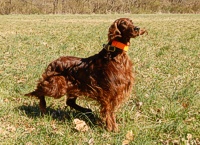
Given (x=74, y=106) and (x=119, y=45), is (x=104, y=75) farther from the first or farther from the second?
(x=74, y=106)

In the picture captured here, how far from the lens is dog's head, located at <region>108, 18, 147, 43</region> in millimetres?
3095

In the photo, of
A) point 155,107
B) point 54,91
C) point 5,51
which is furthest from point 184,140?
point 5,51

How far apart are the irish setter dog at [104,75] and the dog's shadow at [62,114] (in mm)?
257

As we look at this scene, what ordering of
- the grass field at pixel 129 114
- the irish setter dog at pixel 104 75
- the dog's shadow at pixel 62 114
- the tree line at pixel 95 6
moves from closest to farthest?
the grass field at pixel 129 114 < the irish setter dog at pixel 104 75 < the dog's shadow at pixel 62 114 < the tree line at pixel 95 6

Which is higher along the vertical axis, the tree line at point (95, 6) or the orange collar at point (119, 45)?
the tree line at point (95, 6)

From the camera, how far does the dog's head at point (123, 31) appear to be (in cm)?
309

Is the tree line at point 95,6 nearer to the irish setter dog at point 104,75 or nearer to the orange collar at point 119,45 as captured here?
the irish setter dog at point 104,75

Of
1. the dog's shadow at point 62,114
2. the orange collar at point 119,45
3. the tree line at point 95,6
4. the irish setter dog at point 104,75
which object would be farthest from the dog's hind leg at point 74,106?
the tree line at point 95,6

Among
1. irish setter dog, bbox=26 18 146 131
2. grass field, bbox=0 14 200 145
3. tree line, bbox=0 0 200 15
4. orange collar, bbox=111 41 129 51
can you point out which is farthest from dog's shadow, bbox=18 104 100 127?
tree line, bbox=0 0 200 15

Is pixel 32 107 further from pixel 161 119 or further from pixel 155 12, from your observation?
pixel 155 12

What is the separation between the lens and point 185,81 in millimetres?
5180

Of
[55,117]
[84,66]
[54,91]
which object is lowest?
[55,117]

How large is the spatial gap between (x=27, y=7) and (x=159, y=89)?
3421cm

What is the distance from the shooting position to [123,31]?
10.4ft
